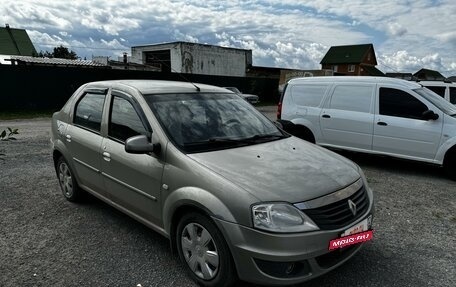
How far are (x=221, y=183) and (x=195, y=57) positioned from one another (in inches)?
1365

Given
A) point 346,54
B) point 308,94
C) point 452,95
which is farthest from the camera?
point 346,54

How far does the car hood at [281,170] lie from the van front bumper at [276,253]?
270mm

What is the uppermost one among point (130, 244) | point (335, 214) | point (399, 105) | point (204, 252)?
point (399, 105)

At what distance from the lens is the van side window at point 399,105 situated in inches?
277

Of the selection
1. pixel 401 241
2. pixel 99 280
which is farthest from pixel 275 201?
pixel 401 241

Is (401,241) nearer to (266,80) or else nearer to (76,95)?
(76,95)

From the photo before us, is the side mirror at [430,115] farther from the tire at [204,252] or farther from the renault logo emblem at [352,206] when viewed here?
the tire at [204,252]

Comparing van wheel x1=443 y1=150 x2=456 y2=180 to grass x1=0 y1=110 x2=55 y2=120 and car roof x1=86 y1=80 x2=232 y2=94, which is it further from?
grass x1=0 y1=110 x2=55 y2=120

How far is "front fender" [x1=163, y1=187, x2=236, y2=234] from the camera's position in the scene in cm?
281

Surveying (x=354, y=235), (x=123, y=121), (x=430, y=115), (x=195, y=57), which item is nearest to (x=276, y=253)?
(x=354, y=235)

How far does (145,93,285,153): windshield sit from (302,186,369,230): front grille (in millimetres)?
1070

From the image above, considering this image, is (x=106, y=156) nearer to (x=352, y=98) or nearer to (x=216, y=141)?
(x=216, y=141)

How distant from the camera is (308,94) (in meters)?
8.46

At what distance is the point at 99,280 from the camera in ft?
10.7
